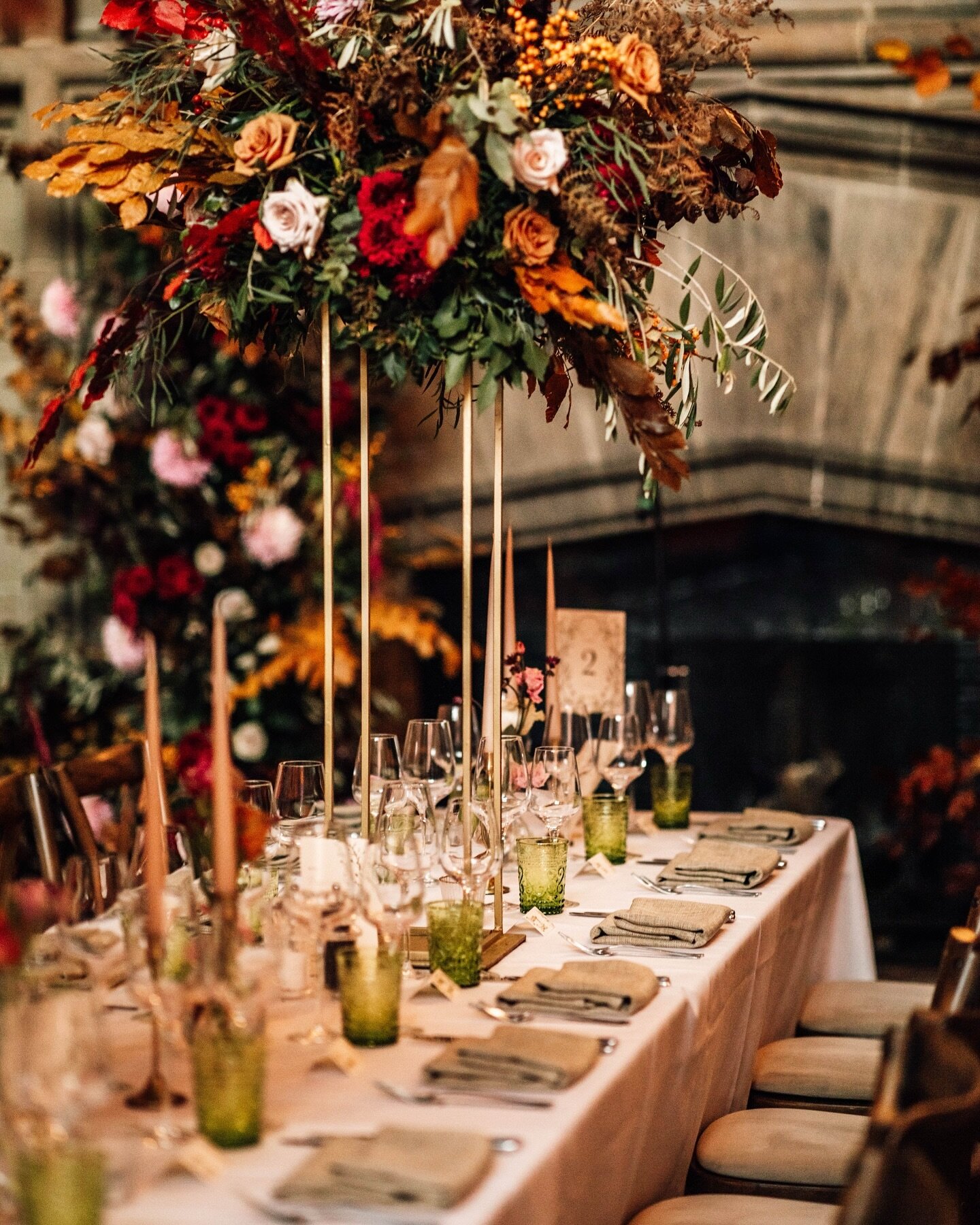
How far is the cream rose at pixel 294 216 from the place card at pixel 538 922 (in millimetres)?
1054

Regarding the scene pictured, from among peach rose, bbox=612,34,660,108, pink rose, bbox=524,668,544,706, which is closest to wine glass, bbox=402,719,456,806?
pink rose, bbox=524,668,544,706

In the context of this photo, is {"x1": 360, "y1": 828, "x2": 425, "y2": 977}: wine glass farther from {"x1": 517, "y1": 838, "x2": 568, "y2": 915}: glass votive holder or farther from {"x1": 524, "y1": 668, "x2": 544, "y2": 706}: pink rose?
{"x1": 524, "y1": 668, "x2": 544, "y2": 706}: pink rose

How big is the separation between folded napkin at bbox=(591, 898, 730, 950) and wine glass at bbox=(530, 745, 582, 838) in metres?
0.21

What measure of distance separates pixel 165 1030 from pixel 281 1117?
0.53 ft

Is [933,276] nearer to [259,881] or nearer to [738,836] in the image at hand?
[738,836]

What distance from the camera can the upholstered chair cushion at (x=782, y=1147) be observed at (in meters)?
2.19

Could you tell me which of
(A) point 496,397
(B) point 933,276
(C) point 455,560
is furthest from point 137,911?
(B) point 933,276

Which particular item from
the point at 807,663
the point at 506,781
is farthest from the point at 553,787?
the point at 807,663

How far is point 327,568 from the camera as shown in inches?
83.7

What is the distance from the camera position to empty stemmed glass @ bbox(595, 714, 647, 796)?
303 centimetres

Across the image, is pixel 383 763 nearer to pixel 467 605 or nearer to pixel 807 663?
pixel 467 605

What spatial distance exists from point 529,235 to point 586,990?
1.00 meters

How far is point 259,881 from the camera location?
77.6 inches

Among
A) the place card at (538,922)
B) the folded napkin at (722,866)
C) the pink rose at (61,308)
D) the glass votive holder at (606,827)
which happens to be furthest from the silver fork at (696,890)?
the pink rose at (61,308)
